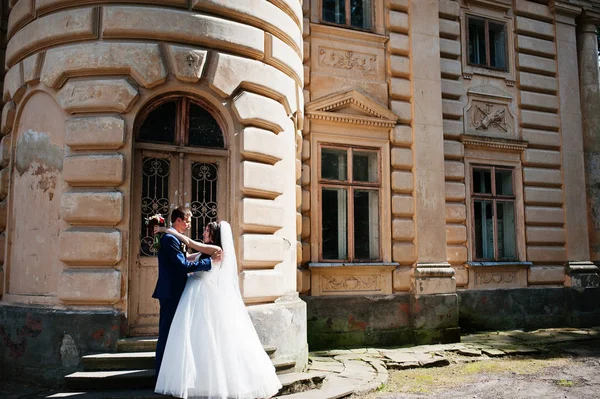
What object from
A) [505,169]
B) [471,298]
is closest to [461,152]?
[505,169]

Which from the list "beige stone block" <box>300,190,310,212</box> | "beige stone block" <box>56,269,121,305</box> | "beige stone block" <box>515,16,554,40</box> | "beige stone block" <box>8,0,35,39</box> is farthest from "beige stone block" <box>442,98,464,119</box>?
"beige stone block" <box>8,0,35,39</box>

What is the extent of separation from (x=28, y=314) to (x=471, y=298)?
7.69m

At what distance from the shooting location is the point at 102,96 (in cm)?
615

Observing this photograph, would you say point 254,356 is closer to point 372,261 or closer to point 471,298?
point 372,261

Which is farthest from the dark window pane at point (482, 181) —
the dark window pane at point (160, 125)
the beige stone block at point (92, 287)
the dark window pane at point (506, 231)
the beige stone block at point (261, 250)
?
the beige stone block at point (92, 287)

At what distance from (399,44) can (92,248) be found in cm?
673

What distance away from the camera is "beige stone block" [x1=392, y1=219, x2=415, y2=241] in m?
9.50

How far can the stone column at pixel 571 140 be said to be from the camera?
11375mm

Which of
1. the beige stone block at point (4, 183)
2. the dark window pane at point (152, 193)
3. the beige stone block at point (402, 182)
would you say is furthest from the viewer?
the beige stone block at point (402, 182)

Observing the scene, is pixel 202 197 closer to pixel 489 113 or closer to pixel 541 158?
pixel 489 113

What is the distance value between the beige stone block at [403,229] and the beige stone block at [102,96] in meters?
5.20

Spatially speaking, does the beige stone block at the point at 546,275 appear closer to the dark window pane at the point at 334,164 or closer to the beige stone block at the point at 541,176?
the beige stone block at the point at 541,176

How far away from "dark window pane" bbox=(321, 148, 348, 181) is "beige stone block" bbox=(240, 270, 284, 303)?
9.86 feet

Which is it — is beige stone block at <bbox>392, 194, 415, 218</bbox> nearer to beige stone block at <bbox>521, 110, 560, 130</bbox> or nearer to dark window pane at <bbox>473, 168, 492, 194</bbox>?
dark window pane at <bbox>473, 168, 492, 194</bbox>
